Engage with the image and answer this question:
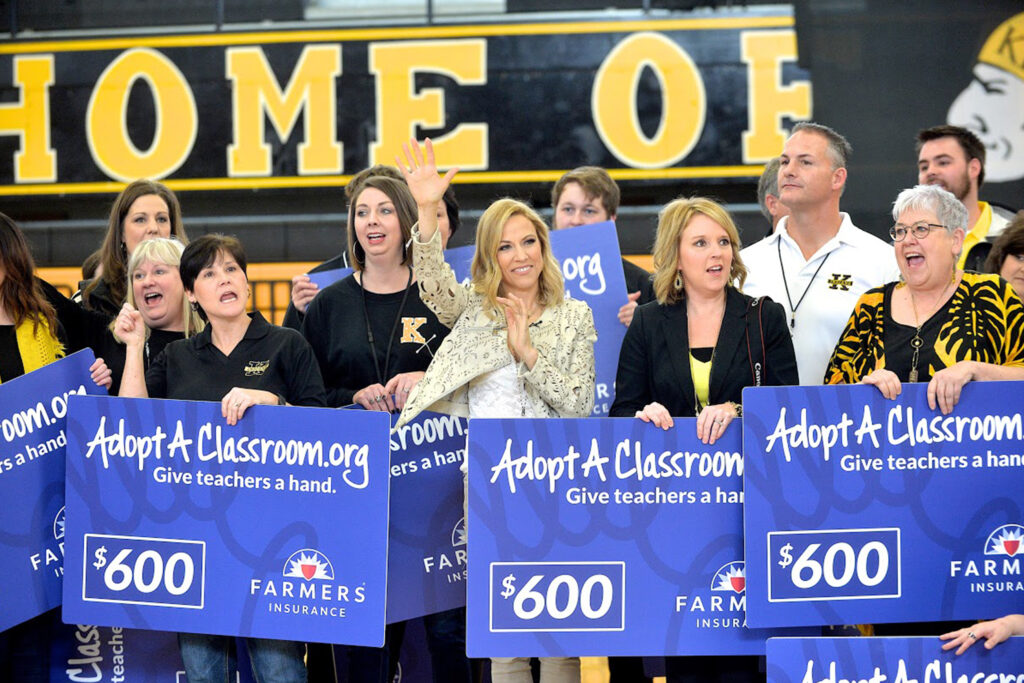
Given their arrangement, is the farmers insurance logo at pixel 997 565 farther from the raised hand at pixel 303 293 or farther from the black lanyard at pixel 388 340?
the raised hand at pixel 303 293

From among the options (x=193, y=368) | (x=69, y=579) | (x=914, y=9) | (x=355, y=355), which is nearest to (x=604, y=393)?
(x=355, y=355)

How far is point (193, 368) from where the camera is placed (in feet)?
11.7

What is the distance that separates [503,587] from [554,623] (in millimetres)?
170

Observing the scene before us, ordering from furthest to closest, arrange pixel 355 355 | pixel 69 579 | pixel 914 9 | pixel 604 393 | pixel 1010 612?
1. pixel 914 9
2. pixel 604 393
3. pixel 355 355
4. pixel 69 579
5. pixel 1010 612

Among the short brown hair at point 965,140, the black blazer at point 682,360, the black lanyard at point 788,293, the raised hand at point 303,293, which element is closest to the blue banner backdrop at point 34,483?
the raised hand at point 303,293

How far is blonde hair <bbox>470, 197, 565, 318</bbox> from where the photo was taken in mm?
3586

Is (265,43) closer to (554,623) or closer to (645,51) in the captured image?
(645,51)

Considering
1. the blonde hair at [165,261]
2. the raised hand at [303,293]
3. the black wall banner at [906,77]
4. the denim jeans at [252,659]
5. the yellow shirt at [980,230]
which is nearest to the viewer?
the denim jeans at [252,659]

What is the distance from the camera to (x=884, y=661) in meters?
3.02

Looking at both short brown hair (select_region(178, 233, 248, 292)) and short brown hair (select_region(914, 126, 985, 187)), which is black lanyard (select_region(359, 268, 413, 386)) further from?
short brown hair (select_region(914, 126, 985, 187))

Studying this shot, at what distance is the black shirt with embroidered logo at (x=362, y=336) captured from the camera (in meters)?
3.80

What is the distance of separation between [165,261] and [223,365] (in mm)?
582

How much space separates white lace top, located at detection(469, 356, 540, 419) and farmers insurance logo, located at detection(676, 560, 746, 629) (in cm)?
70

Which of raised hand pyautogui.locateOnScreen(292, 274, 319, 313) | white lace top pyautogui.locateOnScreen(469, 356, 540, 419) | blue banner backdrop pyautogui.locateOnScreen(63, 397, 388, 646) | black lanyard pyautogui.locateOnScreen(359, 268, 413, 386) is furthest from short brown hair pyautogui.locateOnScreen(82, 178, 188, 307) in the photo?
white lace top pyautogui.locateOnScreen(469, 356, 540, 419)
